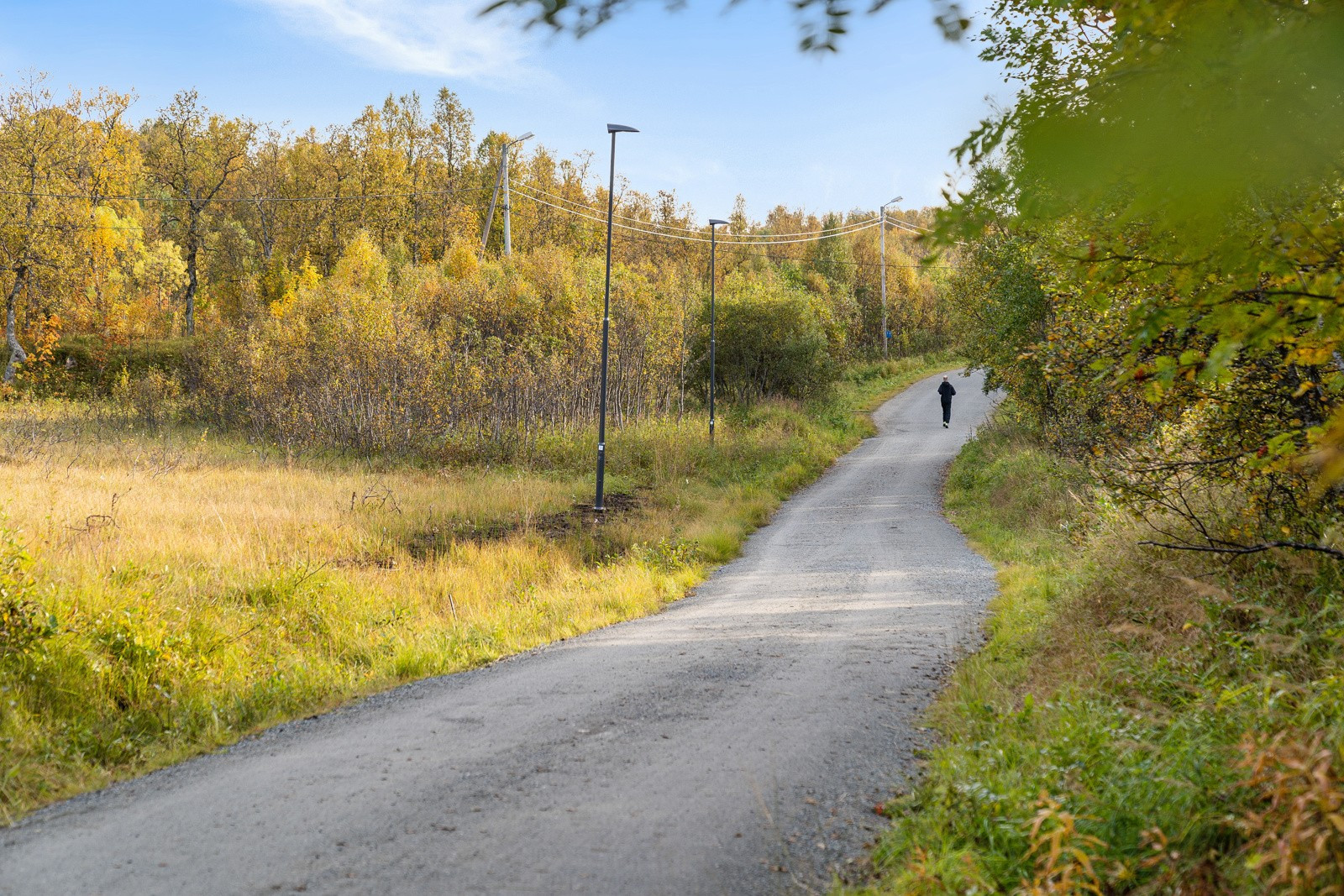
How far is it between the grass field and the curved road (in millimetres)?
895

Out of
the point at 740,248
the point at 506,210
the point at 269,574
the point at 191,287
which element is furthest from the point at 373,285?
the point at 740,248

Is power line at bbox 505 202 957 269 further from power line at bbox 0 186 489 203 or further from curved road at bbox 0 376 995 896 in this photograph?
curved road at bbox 0 376 995 896

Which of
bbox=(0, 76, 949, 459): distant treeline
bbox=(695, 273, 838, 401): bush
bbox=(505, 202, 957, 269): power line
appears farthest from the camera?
bbox=(505, 202, 957, 269): power line

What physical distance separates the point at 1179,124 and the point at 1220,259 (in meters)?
0.93

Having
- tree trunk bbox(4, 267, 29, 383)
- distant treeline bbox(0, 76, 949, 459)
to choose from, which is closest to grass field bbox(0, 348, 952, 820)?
distant treeline bbox(0, 76, 949, 459)

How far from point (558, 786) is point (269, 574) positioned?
656cm

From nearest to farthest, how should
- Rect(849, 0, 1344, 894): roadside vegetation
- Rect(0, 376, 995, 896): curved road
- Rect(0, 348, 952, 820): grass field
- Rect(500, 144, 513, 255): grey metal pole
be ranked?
Rect(849, 0, 1344, 894): roadside vegetation → Rect(0, 376, 995, 896): curved road → Rect(0, 348, 952, 820): grass field → Rect(500, 144, 513, 255): grey metal pole

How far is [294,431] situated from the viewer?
89.1 feet

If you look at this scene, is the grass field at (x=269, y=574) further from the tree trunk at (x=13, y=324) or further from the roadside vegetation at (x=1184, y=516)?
the tree trunk at (x=13, y=324)

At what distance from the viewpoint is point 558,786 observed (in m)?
4.66

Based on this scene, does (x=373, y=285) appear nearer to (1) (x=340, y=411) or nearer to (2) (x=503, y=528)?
(1) (x=340, y=411)

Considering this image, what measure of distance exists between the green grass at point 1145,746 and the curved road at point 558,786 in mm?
482

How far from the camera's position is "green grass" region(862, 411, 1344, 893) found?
291 cm

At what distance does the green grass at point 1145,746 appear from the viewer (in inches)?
115
